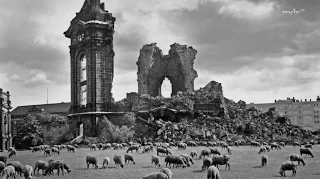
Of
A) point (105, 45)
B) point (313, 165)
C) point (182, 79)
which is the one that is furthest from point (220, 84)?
point (313, 165)

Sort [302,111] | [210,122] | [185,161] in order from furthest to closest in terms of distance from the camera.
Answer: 1. [302,111]
2. [210,122]
3. [185,161]

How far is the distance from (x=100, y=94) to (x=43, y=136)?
1609 cm

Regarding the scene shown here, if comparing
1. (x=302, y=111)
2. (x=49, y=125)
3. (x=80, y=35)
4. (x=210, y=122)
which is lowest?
(x=210, y=122)

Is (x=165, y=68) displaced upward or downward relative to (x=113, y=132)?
upward

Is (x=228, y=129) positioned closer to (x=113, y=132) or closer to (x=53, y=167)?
(x=113, y=132)

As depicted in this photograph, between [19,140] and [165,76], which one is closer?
[19,140]

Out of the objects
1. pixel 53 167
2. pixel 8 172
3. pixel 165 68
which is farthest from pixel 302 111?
pixel 8 172

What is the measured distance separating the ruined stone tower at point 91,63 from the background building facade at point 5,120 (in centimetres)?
1310

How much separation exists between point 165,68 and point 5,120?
40.7 meters

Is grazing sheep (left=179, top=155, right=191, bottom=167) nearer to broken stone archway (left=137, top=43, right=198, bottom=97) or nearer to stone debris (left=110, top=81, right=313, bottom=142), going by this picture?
stone debris (left=110, top=81, right=313, bottom=142)

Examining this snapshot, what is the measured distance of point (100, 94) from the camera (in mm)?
94875

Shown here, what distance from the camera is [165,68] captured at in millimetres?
113875

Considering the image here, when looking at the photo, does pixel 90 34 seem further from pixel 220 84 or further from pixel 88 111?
pixel 220 84

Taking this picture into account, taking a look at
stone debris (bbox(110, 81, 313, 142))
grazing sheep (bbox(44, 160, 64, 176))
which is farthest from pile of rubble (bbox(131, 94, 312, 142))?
grazing sheep (bbox(44, 160, 64, 176))
